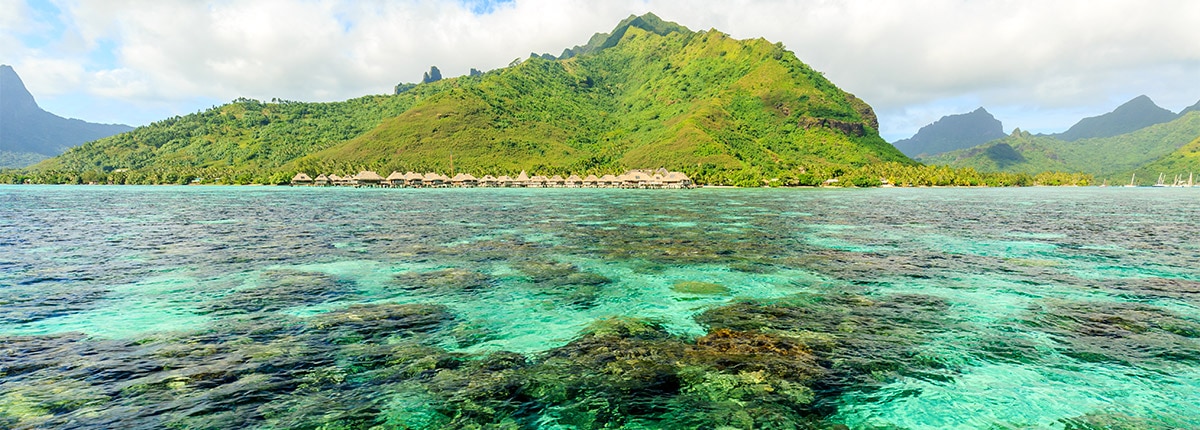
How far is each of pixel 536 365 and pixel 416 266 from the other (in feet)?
44.3

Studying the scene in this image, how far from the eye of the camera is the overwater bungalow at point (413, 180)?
586 feet

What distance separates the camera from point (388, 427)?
8117 millimetres

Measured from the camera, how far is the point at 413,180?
7121 inches

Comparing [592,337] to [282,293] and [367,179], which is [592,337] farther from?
[367,179]

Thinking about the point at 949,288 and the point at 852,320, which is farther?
the point at 949,288

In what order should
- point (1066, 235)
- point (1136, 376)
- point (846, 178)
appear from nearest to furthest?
point (1136, 376)
point (1066, 235)
point (846, 178)

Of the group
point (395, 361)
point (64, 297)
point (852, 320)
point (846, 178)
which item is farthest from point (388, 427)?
point (846, 178)

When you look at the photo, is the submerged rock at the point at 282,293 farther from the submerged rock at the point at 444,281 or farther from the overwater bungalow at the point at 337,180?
the overwater bungalow at the point at 337,180

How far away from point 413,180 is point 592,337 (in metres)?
181

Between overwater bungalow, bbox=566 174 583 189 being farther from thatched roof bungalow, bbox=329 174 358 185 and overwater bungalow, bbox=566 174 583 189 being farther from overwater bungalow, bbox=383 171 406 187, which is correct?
thatched roof bungalow, bbox=329 174 358 185

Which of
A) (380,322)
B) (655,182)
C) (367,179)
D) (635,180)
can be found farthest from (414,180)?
(380,322)

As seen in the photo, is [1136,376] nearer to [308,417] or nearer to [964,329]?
[964,329]

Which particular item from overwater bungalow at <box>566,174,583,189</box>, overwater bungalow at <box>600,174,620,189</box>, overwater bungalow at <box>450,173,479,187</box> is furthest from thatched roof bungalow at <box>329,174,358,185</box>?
overwater bungalow at <box>600,174,620,189</box>

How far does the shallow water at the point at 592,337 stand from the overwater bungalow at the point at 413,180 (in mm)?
156522
